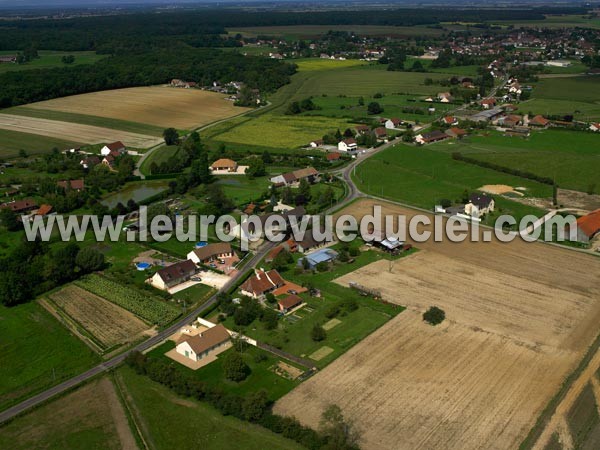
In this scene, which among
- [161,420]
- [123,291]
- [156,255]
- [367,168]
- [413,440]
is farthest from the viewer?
[367,168]

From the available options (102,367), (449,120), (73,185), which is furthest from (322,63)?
(102,367)

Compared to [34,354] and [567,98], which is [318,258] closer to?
[34,354]

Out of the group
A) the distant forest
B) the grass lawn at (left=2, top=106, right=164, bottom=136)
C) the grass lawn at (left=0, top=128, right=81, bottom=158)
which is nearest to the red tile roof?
the grass lawn at (left=2, top=106, right=164, bottom=136)

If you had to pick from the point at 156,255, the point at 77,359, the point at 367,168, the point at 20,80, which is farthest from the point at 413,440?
the point at 20,80

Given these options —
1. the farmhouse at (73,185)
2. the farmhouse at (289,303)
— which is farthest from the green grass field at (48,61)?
the farmhouse at (289,303)

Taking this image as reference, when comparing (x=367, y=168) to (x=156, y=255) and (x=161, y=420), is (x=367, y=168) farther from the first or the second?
(x=161, y=420)

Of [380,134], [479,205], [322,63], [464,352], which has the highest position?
[464,352]
